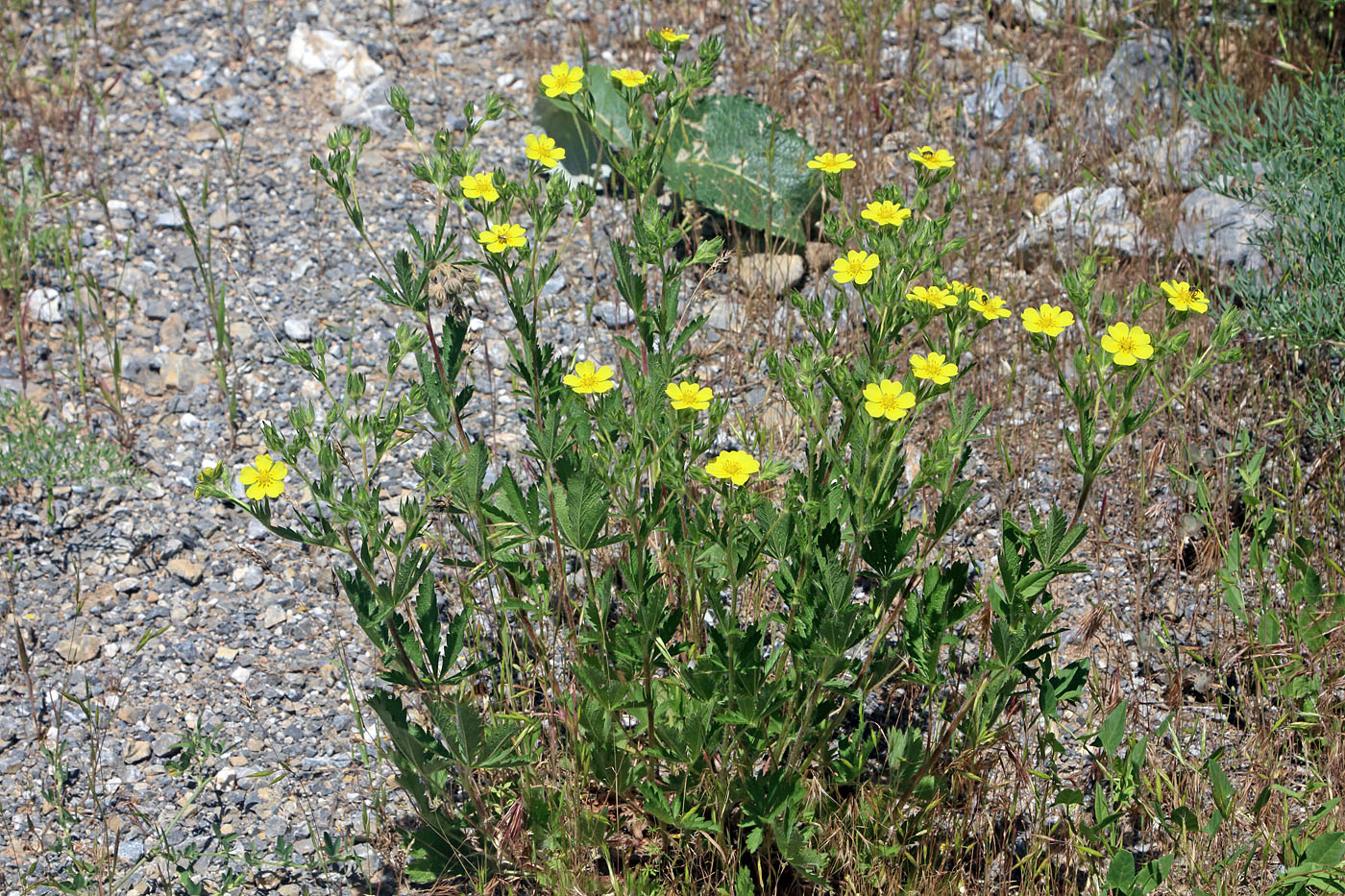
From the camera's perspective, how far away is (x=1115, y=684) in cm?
281

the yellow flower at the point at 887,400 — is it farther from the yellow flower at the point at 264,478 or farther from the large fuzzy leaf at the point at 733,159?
the large fuzzy leaf at the point at 733,159

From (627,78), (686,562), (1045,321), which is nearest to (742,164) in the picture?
(627,78)

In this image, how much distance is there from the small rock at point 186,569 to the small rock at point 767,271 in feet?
6.45

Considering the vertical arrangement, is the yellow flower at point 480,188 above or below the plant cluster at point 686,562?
above

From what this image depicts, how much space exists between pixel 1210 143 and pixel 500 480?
3.32m

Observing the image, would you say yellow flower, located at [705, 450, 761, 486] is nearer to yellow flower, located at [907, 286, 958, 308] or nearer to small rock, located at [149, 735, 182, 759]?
yellow flower, located at [907, 286, 958, 308]

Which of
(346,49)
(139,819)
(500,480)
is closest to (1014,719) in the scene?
(500,480)

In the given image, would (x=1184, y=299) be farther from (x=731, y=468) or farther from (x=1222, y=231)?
(x=1222, y=231)

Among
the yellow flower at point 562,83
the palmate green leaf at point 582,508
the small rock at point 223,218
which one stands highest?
the yellow flower at point 562,83

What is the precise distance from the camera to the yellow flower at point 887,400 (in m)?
1.98

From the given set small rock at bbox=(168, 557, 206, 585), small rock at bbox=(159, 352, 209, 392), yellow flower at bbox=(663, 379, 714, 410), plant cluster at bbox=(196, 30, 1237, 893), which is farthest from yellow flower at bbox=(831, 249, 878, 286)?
small rock at bbox=(159, 352, 209, 392)

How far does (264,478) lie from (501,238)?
0.65 m

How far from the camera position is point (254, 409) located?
3641 mm

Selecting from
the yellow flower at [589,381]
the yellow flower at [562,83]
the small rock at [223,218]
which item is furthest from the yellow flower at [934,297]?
the small rock at [223,218]
